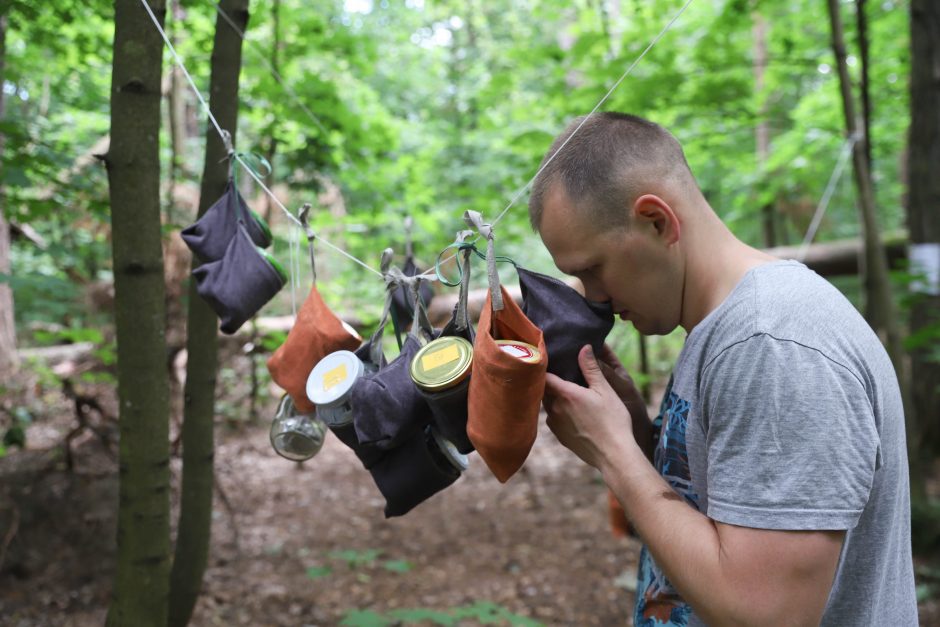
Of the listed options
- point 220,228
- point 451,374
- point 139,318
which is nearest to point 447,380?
point 451,374

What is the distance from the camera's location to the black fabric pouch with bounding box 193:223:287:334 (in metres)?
1.58

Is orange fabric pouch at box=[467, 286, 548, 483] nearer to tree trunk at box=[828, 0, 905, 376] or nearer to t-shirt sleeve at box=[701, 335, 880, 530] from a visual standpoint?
t-shirt sleeve at box=[701, 335, 880, 530]

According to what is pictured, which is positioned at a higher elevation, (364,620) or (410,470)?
(410,470)

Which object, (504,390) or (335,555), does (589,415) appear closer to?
(504,390)

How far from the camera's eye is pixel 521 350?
1.11 meters

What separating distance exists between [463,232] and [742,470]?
0.63 metres

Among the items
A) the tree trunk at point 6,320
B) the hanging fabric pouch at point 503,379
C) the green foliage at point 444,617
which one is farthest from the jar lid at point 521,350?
the tree trunk at point 6,320

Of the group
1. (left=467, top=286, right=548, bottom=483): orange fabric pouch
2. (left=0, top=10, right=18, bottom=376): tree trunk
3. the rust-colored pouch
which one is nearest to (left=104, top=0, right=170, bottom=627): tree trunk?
the rust-colored pouch

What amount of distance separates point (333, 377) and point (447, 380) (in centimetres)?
33

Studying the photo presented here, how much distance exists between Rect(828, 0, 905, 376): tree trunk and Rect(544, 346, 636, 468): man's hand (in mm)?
2955

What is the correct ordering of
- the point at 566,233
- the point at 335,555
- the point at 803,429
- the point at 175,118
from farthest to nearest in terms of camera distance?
the point at 175,118, the point at 335,555, the point at 566,233, the point at 803,429

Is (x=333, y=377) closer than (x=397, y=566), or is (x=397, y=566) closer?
(x=333, y=377)

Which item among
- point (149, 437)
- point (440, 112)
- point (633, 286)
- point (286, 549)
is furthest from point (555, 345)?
point (440, 112)

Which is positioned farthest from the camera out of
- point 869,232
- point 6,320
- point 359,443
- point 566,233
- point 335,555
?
point 6,320
